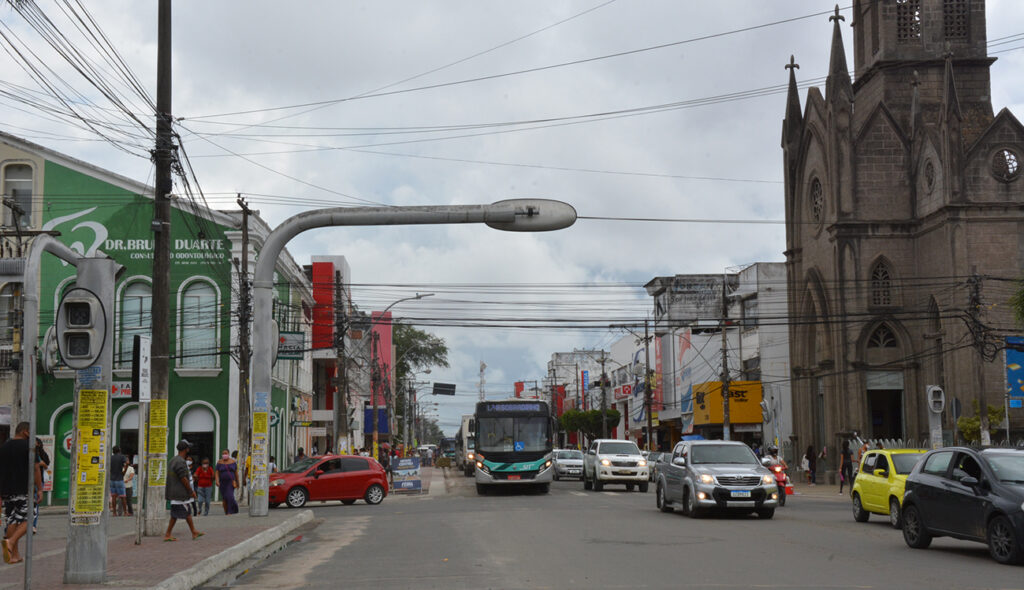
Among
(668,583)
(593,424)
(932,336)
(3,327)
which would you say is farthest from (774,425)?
(668,583)

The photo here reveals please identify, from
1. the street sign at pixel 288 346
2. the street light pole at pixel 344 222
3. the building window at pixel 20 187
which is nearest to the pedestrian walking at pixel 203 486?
the street light pole at pixel 344 222

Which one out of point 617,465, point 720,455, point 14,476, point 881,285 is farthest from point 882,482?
point 881,285

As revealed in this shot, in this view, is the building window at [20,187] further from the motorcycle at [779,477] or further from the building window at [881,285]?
the building window at [881,285]

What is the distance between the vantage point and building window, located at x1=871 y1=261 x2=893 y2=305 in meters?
51.0

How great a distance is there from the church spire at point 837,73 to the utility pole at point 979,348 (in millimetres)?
10883

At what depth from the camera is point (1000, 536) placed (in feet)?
44.9

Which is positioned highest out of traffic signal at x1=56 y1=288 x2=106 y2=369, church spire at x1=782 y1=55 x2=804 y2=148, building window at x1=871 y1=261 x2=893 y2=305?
church spire at x1=782 y1=55 x2=804 y2=148

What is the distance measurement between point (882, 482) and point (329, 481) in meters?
17.0

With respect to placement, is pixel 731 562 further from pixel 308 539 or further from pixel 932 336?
pixel 932 336

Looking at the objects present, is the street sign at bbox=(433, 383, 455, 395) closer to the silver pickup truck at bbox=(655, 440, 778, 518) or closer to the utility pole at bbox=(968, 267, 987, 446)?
the utility pole at bbox=(968, 267, 987, 446)

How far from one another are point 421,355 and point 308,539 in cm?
9672

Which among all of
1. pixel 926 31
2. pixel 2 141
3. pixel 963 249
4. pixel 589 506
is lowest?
pixel 589 506

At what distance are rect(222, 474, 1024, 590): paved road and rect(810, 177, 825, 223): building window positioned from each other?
106ft

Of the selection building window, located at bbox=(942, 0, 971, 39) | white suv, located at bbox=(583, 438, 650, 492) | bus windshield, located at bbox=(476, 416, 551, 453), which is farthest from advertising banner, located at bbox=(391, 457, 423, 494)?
building window, located at bbox=(942, 0, 971, 39)
